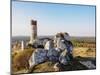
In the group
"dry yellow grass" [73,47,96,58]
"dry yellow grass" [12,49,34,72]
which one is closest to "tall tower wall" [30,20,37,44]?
"dry yellow grass" [12,49,34,72]

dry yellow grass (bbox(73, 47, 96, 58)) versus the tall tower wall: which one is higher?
the tall tower wall

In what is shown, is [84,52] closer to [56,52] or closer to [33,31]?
[56,52]

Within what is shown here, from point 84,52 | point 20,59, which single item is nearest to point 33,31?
point 20,59

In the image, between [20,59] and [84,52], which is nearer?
[20,59]

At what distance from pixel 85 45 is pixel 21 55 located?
75 centimetres

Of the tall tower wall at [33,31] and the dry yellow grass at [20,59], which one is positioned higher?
the tall tower wall at [33,31]

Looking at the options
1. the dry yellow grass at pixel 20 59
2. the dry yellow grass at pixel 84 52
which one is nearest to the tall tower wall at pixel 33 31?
the dry yellow grass at pixel 20 59

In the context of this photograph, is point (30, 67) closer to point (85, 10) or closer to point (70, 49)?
point (70, 49)

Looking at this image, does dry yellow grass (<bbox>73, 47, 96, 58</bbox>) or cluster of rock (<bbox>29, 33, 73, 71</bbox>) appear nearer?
cluster of rock (<bbox>29, 33, 73, 71</bbox>)

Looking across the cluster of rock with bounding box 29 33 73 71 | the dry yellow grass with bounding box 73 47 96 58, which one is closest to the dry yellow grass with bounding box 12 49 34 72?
the cluster of rock with bounding box 29 33 73 71

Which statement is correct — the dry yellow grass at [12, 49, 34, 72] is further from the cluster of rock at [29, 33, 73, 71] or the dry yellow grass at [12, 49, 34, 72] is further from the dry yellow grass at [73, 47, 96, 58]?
the dry yellow grass at [73, 47, 96, 58]

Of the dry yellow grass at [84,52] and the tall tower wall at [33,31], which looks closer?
the tall tower wall at [33,31]

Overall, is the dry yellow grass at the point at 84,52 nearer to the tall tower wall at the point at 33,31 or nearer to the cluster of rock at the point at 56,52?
the cluster of rock at the point at 56,52

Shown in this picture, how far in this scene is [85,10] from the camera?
8.20 ft
